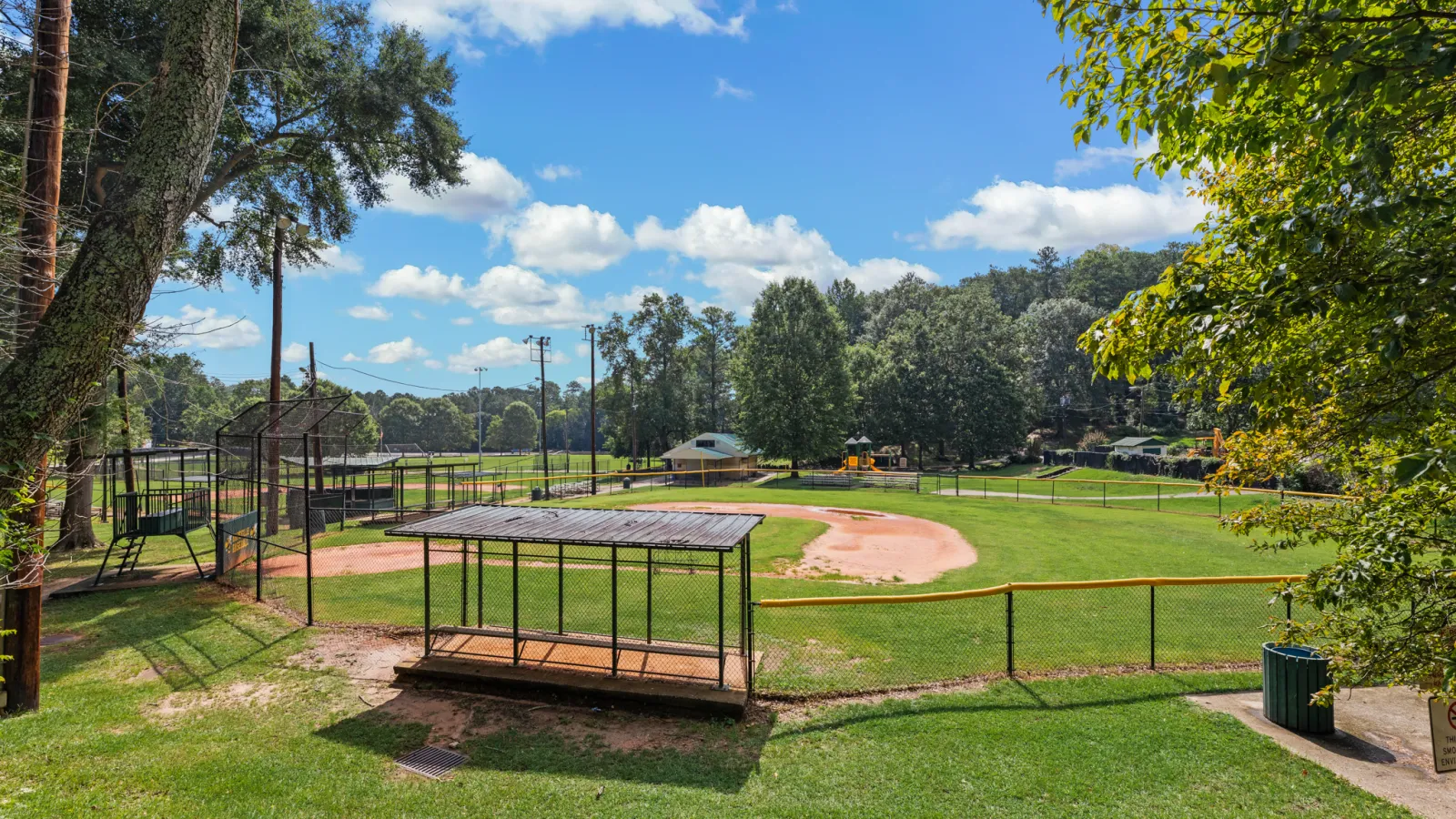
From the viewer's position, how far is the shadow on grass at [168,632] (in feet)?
29.1

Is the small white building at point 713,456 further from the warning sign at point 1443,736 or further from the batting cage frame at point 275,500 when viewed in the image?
the warning sign at point 1443,736

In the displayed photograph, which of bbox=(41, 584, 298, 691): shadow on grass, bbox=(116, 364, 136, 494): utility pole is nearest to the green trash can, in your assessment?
bbox=(41, 584, 298, 691): shadow on grass

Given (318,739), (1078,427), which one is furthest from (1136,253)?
(318,739)

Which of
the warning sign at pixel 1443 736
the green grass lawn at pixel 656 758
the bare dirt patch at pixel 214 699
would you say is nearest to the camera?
the green grass lawn at pixel 656 758

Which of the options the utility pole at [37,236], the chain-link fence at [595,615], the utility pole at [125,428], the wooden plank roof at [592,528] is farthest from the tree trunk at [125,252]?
the utility pole at [125,428]

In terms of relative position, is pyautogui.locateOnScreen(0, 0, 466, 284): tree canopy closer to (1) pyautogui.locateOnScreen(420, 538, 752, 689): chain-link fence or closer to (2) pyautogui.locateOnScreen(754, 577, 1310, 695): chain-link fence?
(1) pyautogui.locateOnScreen(420, 538, 752, 689): chain-link fence

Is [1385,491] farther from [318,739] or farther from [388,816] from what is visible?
[318,739]

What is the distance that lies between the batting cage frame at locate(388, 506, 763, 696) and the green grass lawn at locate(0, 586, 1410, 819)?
1.02 m

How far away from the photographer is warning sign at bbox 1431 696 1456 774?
237 inches

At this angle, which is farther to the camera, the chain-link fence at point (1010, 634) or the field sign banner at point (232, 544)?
the field sign banner at point (232, 544)

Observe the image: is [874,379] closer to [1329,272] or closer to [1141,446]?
[1141,446]

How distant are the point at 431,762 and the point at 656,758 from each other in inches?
88.3

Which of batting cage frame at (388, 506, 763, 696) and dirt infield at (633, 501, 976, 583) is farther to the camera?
dirt infield at (633, 501, 976, 583)

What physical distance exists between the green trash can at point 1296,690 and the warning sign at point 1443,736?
2.82 feet
